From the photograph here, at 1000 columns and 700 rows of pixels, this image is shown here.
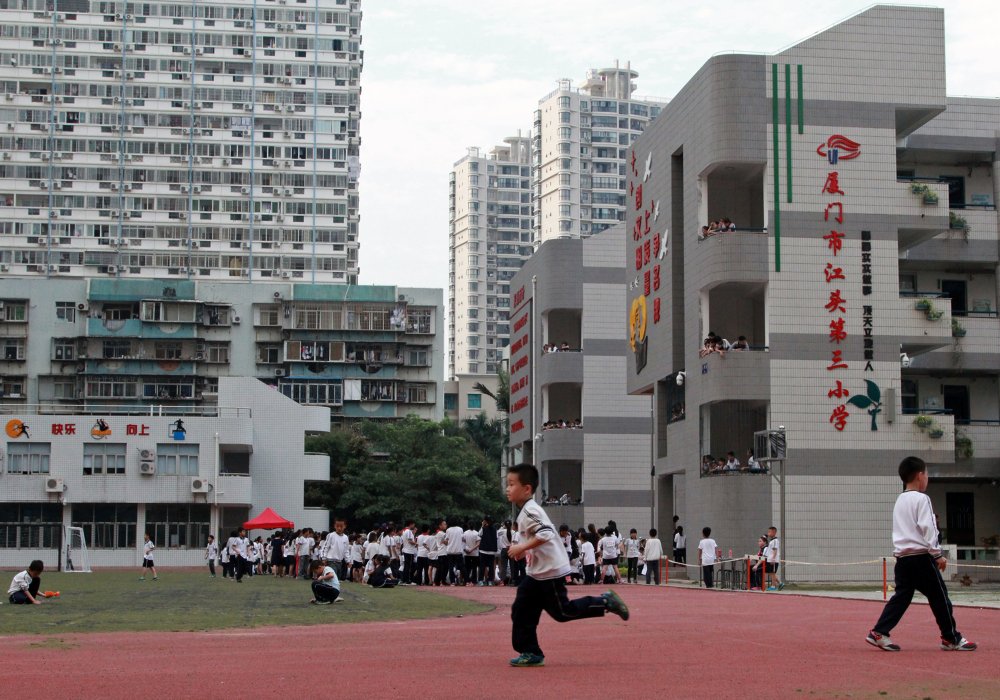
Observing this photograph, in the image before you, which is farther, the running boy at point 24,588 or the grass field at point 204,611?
the running boy at point 24,588

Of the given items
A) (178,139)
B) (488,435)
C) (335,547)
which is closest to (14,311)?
(178,139)

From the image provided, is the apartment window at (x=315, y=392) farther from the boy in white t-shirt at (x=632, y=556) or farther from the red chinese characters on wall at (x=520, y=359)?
the boy in white t-shirt at (x=632, y=556)

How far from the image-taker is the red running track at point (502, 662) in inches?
369

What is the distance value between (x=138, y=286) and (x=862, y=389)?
65.3 m

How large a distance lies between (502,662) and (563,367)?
48.7 meters

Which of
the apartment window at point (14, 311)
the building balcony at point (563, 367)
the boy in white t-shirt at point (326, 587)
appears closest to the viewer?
the boy in white t-shirt at point (326, 587)

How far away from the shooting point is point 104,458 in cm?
6544

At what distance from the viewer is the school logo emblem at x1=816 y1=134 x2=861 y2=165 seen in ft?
126

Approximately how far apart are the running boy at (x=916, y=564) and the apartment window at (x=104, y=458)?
57.4m

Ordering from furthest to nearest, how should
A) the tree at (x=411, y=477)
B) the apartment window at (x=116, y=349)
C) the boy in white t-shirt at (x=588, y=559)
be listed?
the apartment window at (x=116, y=349) → the tree at (x=411, y=477) → the boy in white t-shirt at (x=588, y=559)

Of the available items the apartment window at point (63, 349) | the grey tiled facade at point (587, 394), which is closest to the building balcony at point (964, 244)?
the grey tiled facade at point (587, 394)

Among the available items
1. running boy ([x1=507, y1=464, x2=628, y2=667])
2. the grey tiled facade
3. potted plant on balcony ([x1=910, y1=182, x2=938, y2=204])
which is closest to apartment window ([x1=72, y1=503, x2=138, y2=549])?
the grey tiled facade

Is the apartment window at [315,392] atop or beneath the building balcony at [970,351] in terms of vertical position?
atop

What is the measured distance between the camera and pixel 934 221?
→ 1528 inches
